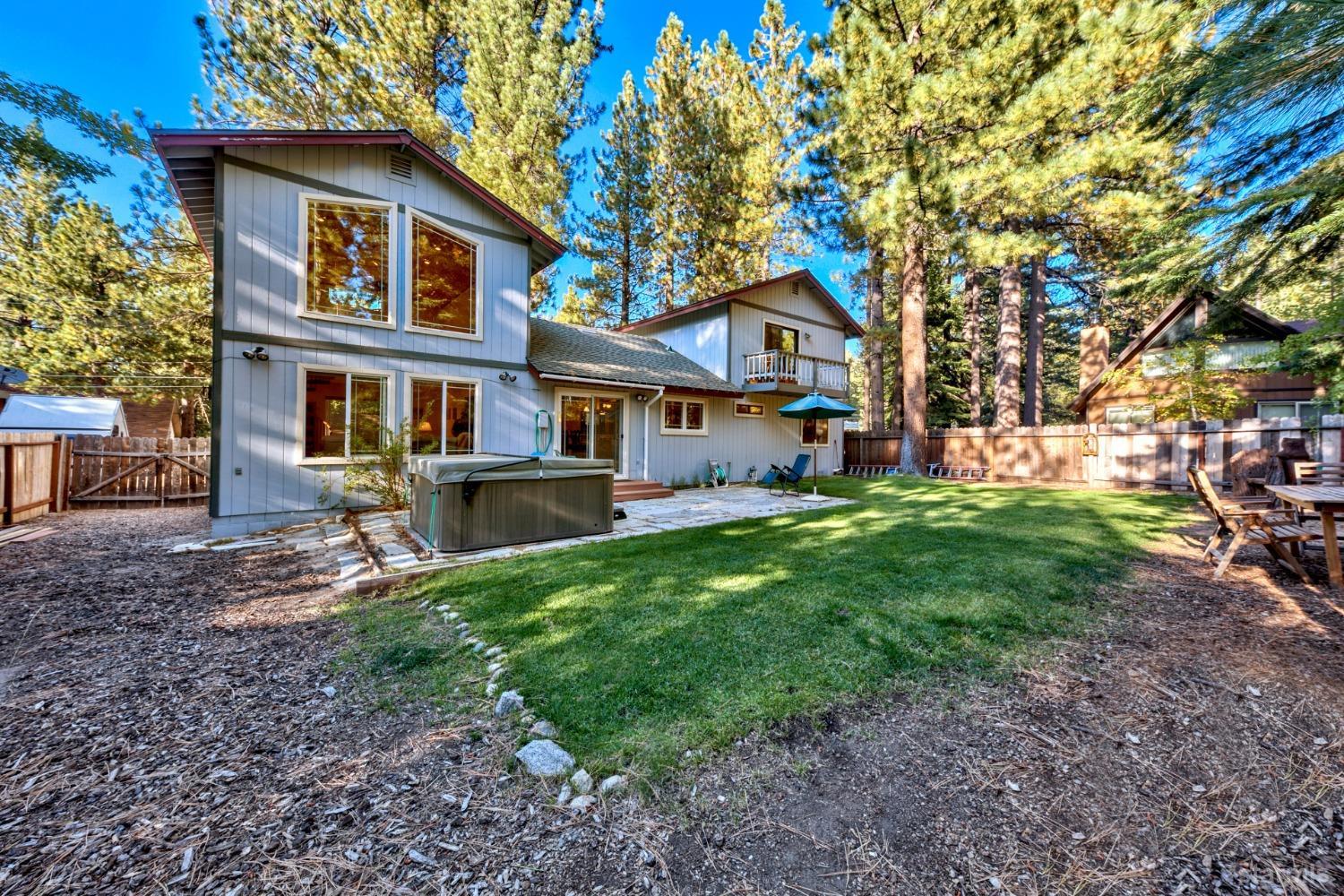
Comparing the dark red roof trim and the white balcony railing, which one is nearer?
the dark red roof trim

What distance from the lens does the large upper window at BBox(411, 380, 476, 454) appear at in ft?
26.7

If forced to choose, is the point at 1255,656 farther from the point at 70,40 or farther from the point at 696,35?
the point at 696,35

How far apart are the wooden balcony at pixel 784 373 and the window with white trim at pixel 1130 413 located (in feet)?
32.0

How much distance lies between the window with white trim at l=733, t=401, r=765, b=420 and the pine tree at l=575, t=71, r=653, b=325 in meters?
8.18

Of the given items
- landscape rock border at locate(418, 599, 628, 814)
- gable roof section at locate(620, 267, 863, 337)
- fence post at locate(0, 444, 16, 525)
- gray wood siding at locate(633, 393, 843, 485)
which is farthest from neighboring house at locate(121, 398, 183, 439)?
landscape rock border at locate(418, 599, 628, 814)

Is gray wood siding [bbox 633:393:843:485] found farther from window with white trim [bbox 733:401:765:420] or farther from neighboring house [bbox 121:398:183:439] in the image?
neighboring house [bbox 121:398:183:439]

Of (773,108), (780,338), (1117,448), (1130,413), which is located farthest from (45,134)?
(1130,413)

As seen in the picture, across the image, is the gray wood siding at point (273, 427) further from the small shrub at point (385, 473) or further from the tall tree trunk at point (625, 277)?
the tall tree trunk at point (625, 277)

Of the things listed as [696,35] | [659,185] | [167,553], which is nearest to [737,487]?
[167,553]

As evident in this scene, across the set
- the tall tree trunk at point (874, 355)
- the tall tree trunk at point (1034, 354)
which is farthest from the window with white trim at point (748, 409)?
the tall tree trunk at point (1034, 354)

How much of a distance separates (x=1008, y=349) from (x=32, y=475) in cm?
2221

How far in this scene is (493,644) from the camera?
9.95ft

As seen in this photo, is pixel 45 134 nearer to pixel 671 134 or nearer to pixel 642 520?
pixel 642 520

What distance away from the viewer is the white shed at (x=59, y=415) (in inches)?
492
